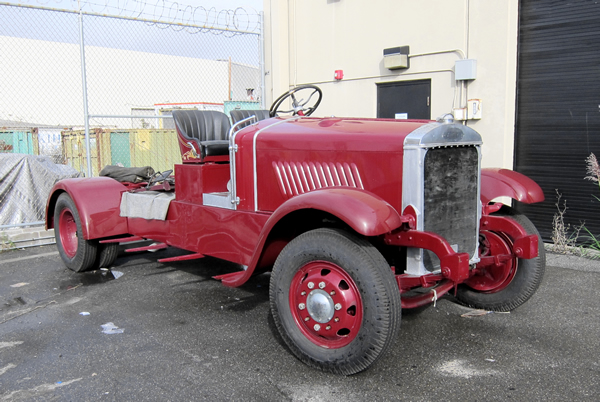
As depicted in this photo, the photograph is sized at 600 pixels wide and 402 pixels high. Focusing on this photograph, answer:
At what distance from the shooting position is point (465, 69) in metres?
6.56

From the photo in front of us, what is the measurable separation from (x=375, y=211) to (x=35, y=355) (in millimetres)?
2444

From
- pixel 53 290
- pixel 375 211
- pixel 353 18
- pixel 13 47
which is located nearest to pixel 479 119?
pixel 353 18

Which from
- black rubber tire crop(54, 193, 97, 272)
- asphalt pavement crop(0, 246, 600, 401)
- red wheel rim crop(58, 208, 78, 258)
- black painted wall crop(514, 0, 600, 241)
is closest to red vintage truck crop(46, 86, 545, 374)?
asphalt pavement crop(0, 246, 600, 401)

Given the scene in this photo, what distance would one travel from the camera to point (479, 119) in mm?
6637

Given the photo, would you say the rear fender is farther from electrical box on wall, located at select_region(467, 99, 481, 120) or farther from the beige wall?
the beige wall

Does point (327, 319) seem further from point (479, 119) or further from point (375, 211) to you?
point (479, 119)

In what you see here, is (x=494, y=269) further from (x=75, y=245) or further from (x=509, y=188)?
(x=75, y=245)

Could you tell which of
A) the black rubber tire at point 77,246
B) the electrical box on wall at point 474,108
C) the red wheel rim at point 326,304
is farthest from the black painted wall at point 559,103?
the black rubber tire at point 77,246

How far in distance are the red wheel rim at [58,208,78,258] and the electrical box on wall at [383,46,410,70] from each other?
464cm

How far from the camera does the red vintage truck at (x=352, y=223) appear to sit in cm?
292

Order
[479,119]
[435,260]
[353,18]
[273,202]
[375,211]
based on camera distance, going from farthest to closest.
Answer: [353,18], [479,119], [273,202], [435,260], [375,211]

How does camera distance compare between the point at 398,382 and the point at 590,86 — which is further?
the point at 590,86

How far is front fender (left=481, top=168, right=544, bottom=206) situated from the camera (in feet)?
12.4

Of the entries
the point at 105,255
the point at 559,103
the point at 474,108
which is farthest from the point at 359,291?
the point at 559,103
